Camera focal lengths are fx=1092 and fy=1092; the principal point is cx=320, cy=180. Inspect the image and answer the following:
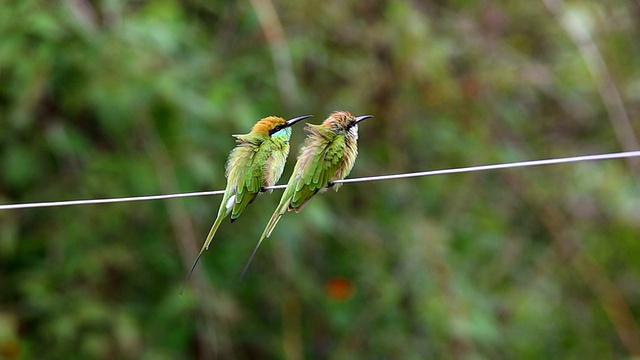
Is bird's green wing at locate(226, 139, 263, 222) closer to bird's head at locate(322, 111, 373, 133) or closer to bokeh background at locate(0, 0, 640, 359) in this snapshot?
bird's head at locate(322, 111, 373, 133)

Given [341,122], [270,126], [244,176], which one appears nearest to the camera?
[244,176]

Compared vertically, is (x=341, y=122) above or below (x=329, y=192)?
above

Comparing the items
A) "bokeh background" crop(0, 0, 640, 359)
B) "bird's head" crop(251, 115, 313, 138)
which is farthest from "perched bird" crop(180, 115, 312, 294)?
"bokeh background" crop(0, 0, 640, 359)

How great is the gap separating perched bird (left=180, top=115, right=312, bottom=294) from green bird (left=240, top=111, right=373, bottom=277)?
0.06 meters

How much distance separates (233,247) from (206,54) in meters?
0.85

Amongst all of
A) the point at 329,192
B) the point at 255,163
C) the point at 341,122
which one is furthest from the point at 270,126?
the point at 329,192

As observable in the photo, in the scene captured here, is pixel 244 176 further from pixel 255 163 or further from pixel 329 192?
pixel 329 192

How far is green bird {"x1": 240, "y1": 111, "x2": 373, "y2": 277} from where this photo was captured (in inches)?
101

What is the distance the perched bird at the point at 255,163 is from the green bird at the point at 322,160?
0.19 feet

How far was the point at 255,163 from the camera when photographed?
261 centimetres

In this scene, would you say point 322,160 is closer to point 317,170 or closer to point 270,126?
point 317,170

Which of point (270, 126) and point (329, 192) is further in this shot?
point (329, 192)

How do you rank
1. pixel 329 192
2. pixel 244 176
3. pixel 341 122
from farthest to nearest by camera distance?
pixel 329 192 < pixel 341 122 < pixel 244 176

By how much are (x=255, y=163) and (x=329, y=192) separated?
233 cm
